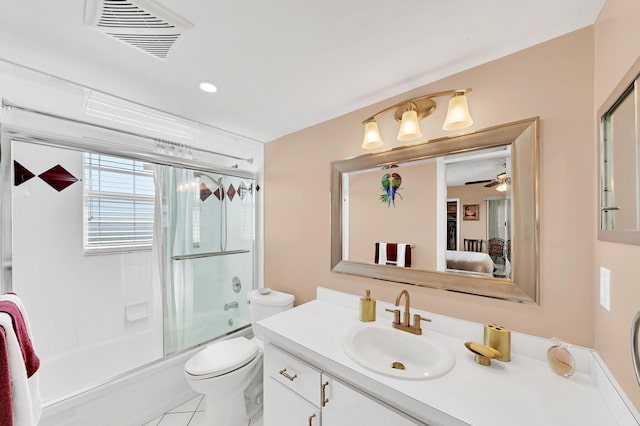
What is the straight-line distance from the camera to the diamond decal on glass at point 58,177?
1.68m

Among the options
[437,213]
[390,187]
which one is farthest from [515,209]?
[390,187]

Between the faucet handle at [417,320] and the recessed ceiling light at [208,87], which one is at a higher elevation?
the recessed ceiling light at [208,87]

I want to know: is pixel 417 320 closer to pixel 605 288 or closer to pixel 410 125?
pixel 605 288

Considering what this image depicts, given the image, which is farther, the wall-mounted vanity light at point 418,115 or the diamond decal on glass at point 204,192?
the diamond decal on glass at point 204,192

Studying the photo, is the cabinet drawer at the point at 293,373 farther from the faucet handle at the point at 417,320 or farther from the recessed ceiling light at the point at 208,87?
the recessed ceiling light at the point at 208,87

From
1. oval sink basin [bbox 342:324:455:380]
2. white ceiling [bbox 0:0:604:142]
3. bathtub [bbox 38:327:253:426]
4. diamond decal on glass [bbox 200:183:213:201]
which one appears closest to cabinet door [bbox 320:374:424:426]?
oval sink basin [bbox 342:324:455:380]

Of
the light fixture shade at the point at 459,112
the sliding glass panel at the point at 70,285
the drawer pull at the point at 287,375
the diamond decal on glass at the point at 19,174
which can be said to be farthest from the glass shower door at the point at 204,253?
the light fixture shade at the point at 459,112

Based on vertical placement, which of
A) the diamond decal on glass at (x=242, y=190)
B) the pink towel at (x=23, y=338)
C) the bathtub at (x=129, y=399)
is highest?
the diamond decal on glass at (x=242, y=190)

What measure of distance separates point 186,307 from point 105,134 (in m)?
1.51

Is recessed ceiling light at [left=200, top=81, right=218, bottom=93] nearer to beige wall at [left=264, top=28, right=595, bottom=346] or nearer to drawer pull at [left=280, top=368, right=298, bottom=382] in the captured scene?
beige wall at [left=264, top=28, right=595, bottom=346]

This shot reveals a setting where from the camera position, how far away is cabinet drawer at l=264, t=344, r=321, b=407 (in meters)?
1.13

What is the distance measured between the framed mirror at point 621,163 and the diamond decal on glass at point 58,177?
291 centimetres

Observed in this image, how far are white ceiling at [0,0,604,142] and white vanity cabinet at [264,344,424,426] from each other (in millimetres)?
1518

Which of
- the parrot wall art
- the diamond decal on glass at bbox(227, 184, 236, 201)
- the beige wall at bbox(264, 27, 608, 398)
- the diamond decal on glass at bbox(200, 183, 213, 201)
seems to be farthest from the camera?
the diamond decal on glass at bbox(227, 184, 236, 201)
